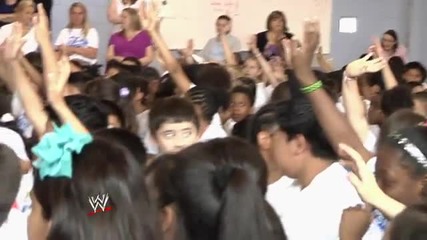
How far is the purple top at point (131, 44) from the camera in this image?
6.22 metres

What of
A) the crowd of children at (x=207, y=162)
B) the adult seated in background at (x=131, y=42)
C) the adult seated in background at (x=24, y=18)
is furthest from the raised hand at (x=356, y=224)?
the adult seated in background at (x=131, y=42)

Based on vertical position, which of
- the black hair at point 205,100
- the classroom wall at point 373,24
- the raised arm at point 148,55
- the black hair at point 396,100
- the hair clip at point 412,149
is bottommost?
the classroom wall at point 373,24

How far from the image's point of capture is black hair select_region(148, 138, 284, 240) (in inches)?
70.0

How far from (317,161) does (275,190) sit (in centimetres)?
28

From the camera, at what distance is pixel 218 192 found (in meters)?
1.81

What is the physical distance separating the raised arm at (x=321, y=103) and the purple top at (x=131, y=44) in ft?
12.1

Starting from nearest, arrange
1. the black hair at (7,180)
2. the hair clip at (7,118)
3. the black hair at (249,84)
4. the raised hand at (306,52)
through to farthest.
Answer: the black hair at (7,180) < the raised hand at (306,52) < the hair clip at (7,118) < the black hair at (249,84)

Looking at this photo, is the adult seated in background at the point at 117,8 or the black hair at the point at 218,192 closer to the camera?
the black hair at the point at 218,192

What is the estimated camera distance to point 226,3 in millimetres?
7746

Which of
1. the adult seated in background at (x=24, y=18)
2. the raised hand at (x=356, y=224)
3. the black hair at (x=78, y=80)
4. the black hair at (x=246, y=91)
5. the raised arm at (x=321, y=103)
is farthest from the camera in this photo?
the adult seated in background at (x=24, y=18)

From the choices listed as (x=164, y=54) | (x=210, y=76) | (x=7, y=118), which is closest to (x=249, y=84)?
(x=210, y=76)

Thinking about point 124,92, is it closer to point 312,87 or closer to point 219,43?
point 312,87

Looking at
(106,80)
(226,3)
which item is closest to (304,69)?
(106,80)

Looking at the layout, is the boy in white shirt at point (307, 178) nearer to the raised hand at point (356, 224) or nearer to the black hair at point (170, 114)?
the raised hand at point (356, 224)
